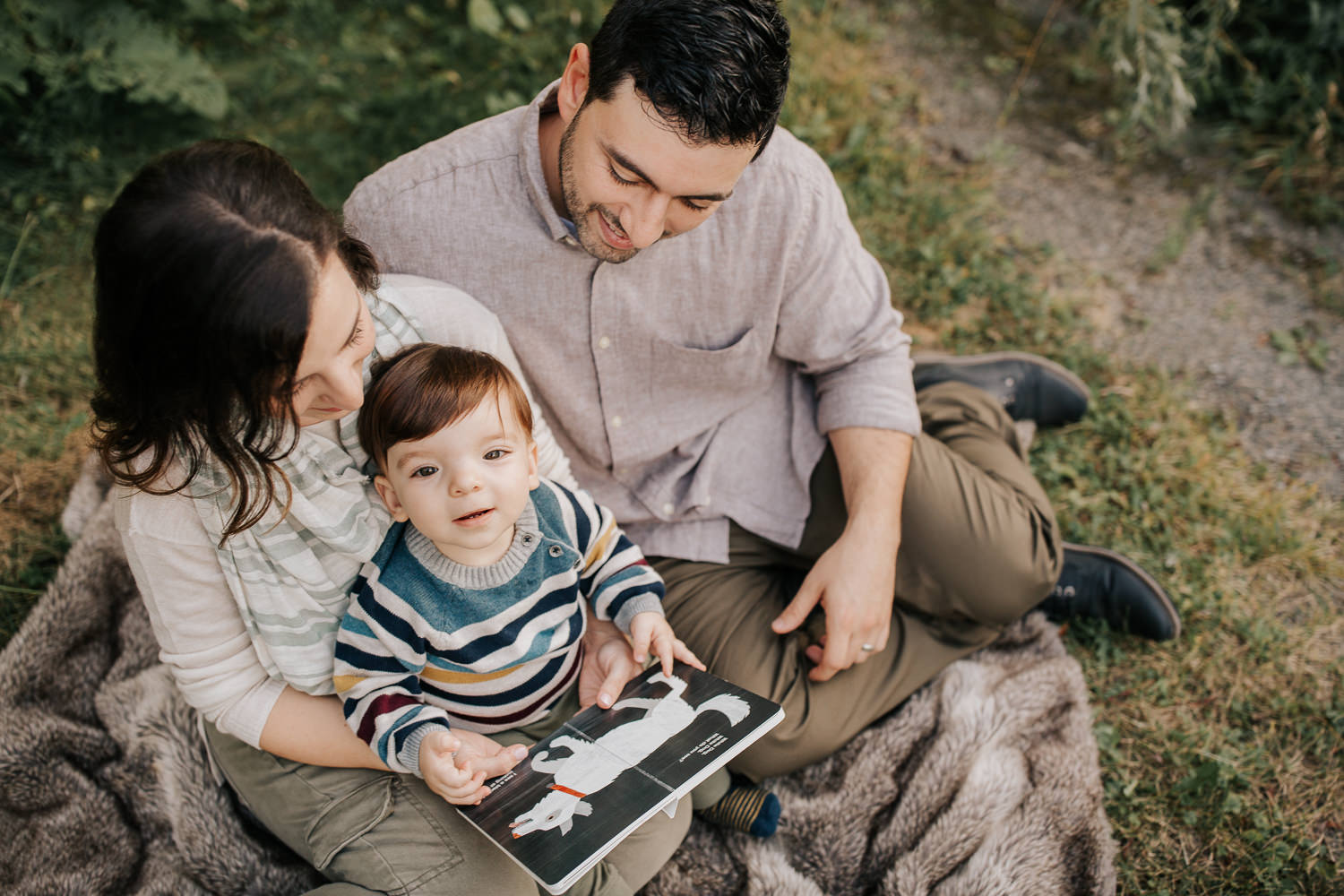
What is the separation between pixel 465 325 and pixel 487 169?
394mm

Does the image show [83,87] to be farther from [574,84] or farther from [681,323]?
[681,323]

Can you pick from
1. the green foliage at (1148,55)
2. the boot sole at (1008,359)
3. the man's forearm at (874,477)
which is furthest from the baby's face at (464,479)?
the green foliage at (1148,55)

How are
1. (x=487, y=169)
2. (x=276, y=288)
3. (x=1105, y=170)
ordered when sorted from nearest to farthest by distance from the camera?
(x=276, y=288)
(x=487, y=169)
(x=1105, y=170)

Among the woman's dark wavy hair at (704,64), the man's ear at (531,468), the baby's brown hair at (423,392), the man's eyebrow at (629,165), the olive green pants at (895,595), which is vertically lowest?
the olive green pants at (895,595)

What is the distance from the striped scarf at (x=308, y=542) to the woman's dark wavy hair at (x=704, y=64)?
66cm

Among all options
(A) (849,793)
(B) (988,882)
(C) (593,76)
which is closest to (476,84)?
(C) (593,76)

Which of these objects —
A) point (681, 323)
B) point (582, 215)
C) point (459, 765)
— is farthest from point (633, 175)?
point (459, 765)

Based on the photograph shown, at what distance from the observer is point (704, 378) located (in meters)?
2.33

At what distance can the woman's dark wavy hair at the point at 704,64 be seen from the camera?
1670mm

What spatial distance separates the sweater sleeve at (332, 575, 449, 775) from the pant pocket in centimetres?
13

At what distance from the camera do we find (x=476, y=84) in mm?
3941

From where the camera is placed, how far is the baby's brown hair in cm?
166

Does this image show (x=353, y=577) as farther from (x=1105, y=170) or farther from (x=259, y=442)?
(x=1105, y=170)

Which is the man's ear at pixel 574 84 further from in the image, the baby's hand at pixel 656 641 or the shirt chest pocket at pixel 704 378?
the baby's hand at pixel 656 641
